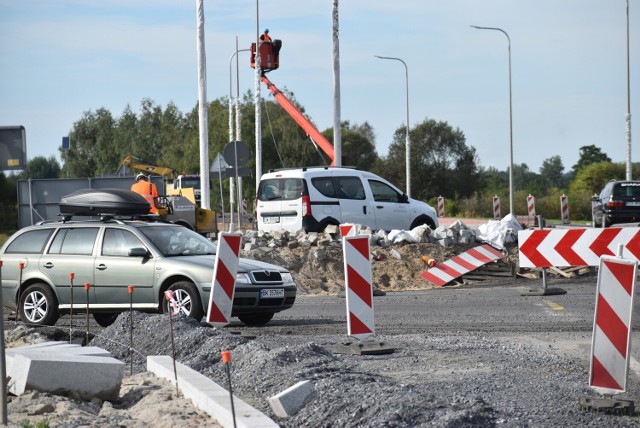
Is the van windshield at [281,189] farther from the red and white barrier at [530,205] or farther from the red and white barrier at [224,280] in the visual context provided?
the red and white barrier at [530,205]

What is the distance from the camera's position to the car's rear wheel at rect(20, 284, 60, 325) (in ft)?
50.3

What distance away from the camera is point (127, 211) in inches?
709

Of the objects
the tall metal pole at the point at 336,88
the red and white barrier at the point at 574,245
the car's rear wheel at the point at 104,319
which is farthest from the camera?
the tall metal pole at the point at 336,88

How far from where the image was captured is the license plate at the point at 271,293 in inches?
588

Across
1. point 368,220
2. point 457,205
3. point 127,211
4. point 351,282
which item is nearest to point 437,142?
point 457,205

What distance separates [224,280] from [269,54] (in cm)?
3255

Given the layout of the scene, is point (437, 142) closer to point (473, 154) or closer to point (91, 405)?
point (473, 154)

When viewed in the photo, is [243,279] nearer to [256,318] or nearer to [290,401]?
[256,318]

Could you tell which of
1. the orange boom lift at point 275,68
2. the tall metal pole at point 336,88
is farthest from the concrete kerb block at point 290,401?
the orange boom lift at point 275,68

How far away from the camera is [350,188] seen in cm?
2697

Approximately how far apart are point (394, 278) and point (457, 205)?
43.7 m

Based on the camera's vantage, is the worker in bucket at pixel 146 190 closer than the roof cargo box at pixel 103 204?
No

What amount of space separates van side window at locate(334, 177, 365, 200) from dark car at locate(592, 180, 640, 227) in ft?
42.8

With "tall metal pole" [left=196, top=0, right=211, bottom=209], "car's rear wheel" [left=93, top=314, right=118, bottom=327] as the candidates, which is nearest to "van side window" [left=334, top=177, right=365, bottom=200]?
"tall metal pole" [left=196, top=0, right=211, bottom=209]
